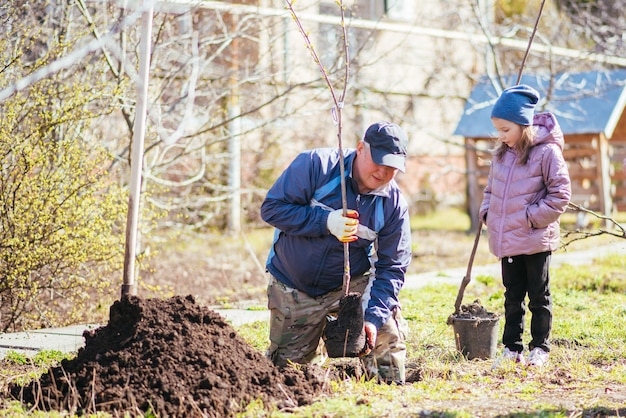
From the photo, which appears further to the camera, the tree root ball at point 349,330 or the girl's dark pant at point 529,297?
the girl's dark pant at point 529,297

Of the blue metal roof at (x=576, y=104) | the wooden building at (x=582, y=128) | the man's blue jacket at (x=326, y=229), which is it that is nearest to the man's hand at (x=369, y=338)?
the man's blue jacket at (x=326, y=229)

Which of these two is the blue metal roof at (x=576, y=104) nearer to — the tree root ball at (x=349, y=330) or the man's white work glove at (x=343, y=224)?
the man's white work glove at (x=343, y=224)

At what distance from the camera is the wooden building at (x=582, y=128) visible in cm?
1373

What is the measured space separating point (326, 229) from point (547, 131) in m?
1.64

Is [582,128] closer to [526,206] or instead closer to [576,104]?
[576,104]

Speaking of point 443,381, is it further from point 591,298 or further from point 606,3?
point 606,3

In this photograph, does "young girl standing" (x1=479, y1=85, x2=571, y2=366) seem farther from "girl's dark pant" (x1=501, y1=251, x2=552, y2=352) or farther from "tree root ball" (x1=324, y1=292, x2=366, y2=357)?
"tree root ball" (x1=324, y1=292, x2=366, y2=357)

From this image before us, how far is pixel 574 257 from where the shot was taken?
10891 mm

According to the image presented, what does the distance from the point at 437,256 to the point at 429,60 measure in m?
6.17

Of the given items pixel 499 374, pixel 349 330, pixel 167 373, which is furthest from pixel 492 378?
pixel 167 373

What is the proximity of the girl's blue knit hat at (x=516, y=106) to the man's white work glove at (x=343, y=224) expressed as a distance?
A: 1268 mm

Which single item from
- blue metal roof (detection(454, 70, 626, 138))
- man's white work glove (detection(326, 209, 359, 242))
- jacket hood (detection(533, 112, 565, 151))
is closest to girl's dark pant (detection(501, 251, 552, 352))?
jacket hood (detection(533, 112, 565, 151))

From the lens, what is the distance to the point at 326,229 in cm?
465

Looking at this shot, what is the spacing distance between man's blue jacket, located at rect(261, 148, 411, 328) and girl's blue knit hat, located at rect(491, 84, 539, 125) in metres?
0.88
